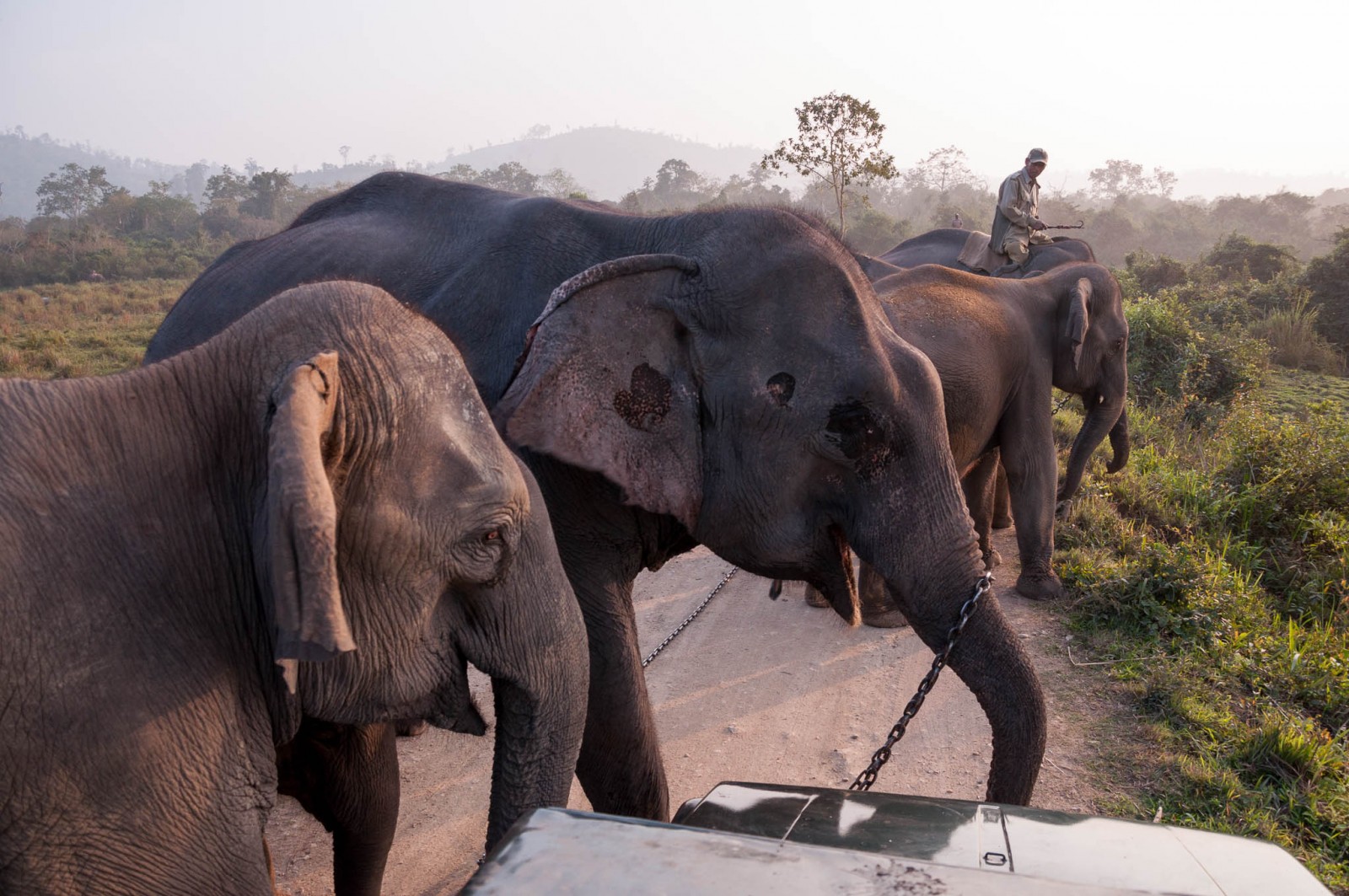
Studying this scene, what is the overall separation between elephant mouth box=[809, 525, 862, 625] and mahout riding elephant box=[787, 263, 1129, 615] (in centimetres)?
315

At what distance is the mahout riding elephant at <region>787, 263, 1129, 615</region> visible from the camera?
22.7 feet

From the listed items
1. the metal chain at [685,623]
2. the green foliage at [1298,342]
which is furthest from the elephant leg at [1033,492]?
the green foliage at [1298,342]

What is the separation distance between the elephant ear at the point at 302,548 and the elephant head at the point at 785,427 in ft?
3.83

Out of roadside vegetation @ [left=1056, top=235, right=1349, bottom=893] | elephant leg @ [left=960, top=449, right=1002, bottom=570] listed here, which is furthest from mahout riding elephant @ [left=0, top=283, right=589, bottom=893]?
elephant leg @ [left=960, top=449, right=1002, bottom=570]

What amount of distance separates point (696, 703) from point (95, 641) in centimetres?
406

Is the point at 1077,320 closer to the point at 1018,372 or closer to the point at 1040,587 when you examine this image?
the point at 1018,372

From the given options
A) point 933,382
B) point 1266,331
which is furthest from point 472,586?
point 1266,331

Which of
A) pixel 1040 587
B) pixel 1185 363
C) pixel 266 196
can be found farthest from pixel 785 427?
pixel 266 196

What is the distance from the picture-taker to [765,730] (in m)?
5.43

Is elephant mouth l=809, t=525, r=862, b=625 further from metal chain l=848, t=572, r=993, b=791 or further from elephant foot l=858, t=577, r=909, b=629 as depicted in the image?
elephant foot l=858, t=577, r=909, b=629

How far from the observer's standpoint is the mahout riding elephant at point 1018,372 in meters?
6.92

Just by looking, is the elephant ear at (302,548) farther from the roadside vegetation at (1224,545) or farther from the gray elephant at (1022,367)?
the gray elephant at (1022,367)

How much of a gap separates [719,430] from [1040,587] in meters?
4.85

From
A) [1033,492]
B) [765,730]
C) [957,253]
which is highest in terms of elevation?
[957,253]
